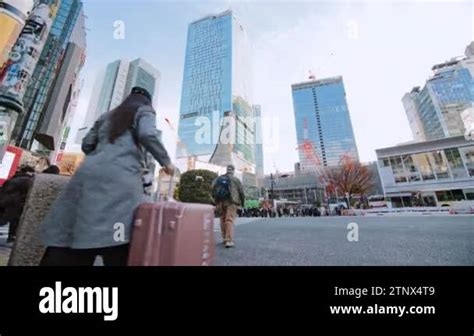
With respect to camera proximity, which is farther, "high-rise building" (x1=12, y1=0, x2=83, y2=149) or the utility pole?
"high-rise building" (x1=12, y1=0, x2=83, y2=149)

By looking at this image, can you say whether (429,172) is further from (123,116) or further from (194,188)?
(123,116)

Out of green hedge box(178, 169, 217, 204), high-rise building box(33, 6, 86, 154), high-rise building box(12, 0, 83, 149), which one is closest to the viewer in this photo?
green hedge box(178, 169, 217, 204)

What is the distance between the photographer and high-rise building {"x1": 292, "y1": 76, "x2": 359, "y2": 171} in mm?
17156

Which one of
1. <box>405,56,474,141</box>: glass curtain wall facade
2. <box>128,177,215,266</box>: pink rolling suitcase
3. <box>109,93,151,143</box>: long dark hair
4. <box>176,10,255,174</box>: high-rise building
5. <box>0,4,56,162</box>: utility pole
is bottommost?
<box>128,177,215,266</box>: pink rolling suitcase

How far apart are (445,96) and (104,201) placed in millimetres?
65728

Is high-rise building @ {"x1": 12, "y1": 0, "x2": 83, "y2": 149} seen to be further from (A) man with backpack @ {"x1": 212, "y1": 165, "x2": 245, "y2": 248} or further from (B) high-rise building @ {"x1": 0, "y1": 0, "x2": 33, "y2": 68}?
(A) man with backpack @ {"x1": 212, "y1": 165, "x2": 245, "y2": 248}

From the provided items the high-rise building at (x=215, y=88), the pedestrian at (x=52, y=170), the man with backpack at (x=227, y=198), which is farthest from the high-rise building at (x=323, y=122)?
the pedestrian at (x=52, y=170)

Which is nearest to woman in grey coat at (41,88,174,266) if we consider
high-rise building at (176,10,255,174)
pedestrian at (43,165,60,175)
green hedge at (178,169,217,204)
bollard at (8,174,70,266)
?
bollard at (8,174,70,266)

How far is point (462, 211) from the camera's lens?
1265 cm

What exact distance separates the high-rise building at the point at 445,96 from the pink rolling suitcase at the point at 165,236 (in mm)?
56385

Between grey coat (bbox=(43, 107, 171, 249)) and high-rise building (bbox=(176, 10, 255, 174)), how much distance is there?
2.99 metres
